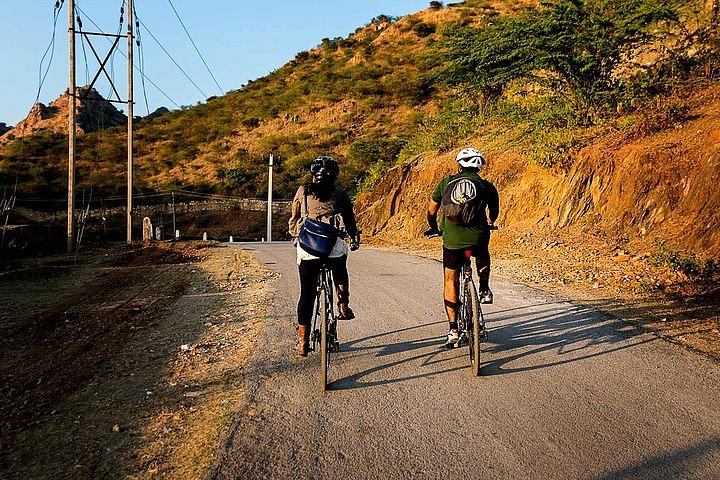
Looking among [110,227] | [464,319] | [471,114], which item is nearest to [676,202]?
[464,319]

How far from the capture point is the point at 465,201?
498cm

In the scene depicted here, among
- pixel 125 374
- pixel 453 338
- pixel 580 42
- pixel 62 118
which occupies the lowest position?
pixel 125 374

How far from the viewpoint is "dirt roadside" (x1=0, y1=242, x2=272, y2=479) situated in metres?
3.66

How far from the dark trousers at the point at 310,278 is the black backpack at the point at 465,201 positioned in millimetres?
1144

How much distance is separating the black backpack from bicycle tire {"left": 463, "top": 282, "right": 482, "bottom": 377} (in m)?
0.63

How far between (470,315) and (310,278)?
155 cm

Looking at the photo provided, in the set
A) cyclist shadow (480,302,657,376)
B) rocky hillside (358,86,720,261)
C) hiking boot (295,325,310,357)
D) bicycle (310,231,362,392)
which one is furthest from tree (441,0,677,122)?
hiking boot (295,325,310,357)

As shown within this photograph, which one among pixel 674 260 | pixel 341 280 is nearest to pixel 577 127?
pixel 674 260

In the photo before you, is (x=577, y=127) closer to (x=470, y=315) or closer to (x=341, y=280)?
(x=470, y=315)

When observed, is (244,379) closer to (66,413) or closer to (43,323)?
(66,413)

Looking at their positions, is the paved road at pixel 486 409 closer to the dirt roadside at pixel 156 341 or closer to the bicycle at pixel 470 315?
the bicycle at pixel 470 315

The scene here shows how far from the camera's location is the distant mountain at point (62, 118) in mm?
70062

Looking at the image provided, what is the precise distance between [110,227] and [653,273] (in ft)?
125

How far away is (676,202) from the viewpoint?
A: 38.2 ft
